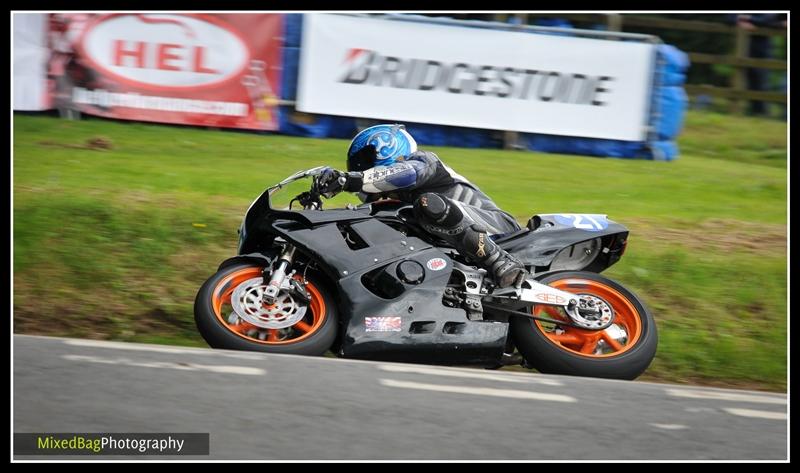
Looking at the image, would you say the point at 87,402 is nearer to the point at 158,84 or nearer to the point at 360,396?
the point at 360,396

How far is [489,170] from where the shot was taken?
11367 millimetres

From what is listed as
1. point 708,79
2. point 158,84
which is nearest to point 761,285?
point 158,84

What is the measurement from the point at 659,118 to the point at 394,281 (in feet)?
23.2

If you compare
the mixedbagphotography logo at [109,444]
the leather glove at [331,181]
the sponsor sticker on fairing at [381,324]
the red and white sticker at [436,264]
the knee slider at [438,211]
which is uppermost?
the leather glove at [331,181]

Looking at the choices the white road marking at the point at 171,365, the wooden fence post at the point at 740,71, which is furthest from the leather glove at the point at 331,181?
the wooden fence post at the point at 740,71

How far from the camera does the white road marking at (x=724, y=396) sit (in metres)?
5.86

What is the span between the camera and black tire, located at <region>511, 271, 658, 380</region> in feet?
20.1

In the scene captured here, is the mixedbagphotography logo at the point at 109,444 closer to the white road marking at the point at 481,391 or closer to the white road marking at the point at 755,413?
the white road marking at the point at 481,391

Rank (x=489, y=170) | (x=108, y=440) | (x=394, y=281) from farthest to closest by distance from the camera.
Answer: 1. (x=489, y=170)
2. (x=394, y=281)
3. (x=108, y=440)

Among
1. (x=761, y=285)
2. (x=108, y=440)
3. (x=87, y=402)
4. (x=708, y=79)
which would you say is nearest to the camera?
(x=108, y=440)

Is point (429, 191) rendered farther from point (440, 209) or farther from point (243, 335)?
point (243, 335)

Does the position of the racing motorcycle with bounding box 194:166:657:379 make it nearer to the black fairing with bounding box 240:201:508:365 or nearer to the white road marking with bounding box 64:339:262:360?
the black fairing with bounding box 240:201:508:365

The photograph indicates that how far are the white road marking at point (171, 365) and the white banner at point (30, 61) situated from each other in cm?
684

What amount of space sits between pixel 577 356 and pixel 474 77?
248 inches
